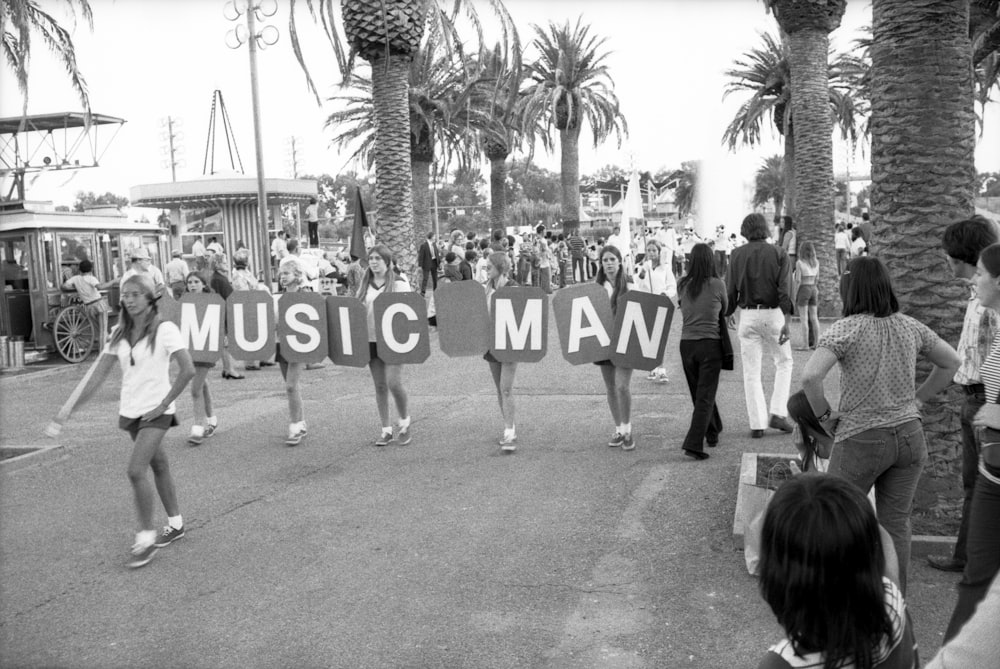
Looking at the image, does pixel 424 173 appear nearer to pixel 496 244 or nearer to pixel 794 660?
pixel 496 244

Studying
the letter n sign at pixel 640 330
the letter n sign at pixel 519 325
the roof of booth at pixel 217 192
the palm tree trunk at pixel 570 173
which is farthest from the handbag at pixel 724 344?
the palm tree trunk at pixel 570 173

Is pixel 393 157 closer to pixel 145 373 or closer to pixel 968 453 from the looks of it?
pixel 145 373

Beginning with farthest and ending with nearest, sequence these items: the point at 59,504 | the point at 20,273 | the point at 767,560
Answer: the point at 20,273 < the point at 59,504 < the point at 767,560

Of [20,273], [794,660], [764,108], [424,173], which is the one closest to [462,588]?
[794,660]

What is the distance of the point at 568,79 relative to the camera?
3375 centimetres

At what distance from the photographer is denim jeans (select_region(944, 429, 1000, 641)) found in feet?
10.9

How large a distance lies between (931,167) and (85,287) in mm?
14585

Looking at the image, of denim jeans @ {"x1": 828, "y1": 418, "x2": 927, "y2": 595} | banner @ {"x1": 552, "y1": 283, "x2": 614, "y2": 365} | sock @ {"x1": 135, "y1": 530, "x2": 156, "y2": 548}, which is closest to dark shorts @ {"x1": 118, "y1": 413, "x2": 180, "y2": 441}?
sock @ {"x1": 135, "y1": 530, "x2": 156, "y2": 548}

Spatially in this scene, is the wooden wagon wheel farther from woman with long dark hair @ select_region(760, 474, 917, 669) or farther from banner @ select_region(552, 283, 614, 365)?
woman with long dark hair @ select_region(760, 474, 917, 669)

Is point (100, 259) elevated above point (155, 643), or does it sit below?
above

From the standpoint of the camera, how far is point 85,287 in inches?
634

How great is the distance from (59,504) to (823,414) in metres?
5.87

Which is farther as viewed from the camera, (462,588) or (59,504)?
(59,504)

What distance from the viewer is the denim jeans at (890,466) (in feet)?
13.2
